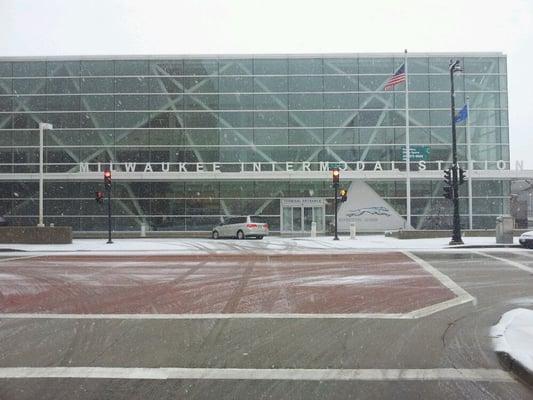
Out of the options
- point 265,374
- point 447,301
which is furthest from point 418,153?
point 265,374

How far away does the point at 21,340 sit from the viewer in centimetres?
733

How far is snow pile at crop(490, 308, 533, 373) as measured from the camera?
232 inches

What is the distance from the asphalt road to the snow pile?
172 mm

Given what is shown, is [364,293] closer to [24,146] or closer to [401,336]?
[401,336]

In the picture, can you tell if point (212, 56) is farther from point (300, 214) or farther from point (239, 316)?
point (239, 316)

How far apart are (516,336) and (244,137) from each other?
37443mm

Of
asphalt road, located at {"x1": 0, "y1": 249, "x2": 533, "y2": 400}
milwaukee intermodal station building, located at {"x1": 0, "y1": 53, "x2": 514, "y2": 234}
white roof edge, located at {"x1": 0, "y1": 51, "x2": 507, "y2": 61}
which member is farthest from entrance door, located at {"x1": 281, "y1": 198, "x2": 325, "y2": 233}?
asphalt road, located at {"x1": 0, "y1": 249, "x2": 533, "y2": 400}

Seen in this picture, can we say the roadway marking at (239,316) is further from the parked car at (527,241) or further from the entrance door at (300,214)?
the entrance door at (300,214)

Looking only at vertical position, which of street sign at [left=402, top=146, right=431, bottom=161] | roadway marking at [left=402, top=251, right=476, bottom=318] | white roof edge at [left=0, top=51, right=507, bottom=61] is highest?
white roof edge at [left=0, top=51, right=507, bottom=61]

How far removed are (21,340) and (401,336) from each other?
5102mm

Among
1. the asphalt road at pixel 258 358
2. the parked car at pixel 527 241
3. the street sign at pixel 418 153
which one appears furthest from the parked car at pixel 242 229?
the asphalt road at pixel 258 358

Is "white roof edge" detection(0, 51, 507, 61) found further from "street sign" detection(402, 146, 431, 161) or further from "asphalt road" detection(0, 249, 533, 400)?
"asphalt road" detection(0, 249, 533, 400)

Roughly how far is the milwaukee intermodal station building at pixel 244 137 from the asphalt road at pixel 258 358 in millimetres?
33386

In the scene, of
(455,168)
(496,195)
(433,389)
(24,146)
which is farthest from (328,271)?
(24,146)
